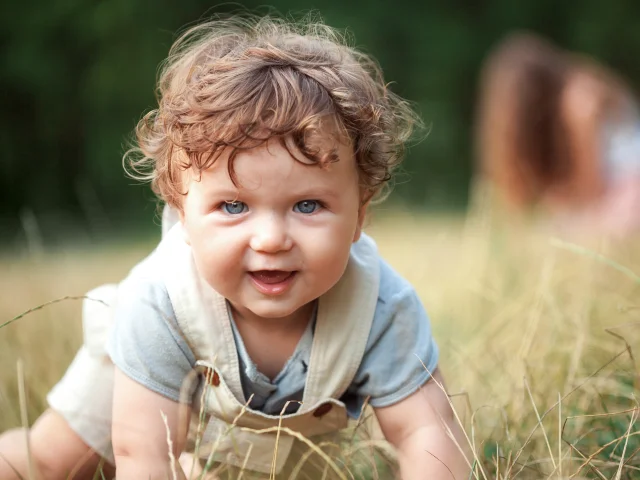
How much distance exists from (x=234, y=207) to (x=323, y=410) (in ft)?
1.46

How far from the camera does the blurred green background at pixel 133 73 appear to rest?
7129 millimetres

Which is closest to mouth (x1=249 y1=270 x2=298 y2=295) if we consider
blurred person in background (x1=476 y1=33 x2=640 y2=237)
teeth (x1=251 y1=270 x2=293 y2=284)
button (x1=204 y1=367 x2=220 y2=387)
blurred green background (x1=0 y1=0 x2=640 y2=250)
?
teeth (x1=251 y1=270 x2=293 y2=284)

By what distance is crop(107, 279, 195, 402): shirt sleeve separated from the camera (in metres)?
1.47

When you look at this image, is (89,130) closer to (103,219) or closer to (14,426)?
(103,219)

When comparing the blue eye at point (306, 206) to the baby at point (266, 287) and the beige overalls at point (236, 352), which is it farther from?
the beige overalls at point (236, 352)

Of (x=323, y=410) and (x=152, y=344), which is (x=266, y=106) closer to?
(x=152, y=344)

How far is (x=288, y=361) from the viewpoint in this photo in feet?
5.05

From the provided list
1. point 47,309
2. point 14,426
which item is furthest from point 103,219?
point 14,426

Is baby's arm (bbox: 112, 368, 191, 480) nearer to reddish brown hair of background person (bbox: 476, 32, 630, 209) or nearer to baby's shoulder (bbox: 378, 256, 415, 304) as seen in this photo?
baby's shoulder (bbox: 378, 256, 415, 304)

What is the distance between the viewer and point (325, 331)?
5.01 ft

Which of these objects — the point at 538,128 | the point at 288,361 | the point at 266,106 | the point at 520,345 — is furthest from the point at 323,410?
the point at 538,128

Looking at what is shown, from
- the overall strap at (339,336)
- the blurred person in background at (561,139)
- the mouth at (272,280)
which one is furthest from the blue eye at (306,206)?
the blurred person in background at (561,139)

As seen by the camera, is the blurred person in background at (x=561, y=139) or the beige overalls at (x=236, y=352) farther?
the blurred person in background at (x=561, y=139)

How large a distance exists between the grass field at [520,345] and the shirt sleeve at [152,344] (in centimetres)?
51
